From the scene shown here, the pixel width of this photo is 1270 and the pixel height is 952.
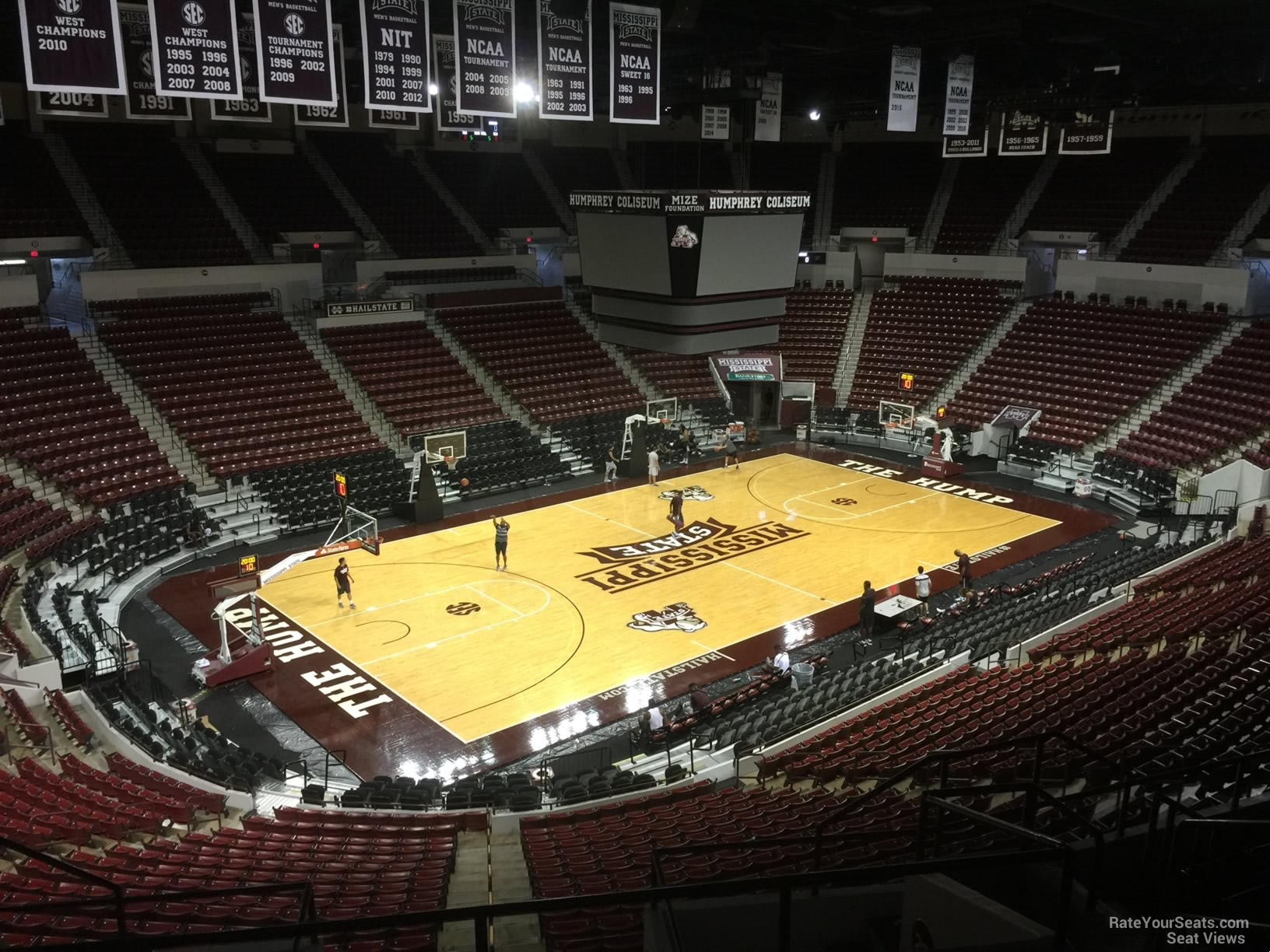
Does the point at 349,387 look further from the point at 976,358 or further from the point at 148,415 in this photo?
the point at 976,358

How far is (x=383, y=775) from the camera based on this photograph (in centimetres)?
1480

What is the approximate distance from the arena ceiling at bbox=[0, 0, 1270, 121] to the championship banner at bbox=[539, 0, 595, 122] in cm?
48

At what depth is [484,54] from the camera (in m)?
17.3

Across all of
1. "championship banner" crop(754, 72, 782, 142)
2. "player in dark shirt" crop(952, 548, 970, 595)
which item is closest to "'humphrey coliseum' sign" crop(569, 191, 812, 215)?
"championship banner" crop(754, 72, 782, 142)

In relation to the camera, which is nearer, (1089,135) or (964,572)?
(964,572)

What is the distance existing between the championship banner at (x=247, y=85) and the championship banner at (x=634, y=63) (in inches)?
289

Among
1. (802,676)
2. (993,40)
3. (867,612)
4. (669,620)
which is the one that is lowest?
(669,620)

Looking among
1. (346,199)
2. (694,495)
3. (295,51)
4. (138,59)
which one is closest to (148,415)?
(138,59)

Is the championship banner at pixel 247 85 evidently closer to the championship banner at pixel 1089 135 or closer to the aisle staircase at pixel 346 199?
the aisle staircase at pixel 346 199

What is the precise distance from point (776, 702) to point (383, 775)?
6.23 meters

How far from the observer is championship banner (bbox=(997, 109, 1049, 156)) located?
29234 mm

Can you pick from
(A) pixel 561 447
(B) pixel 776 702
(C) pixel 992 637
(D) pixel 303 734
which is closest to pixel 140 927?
(D) pixel 303 734

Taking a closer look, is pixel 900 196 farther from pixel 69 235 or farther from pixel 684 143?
pixel 69 235

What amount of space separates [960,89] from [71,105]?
76.3 ft
